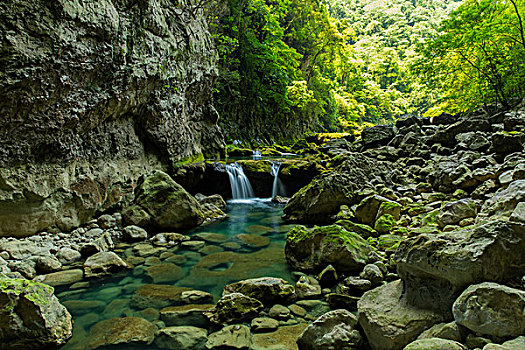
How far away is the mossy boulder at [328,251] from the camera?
441 cm

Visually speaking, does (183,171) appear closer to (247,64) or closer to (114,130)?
(114,130)

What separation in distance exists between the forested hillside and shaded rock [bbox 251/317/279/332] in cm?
1257

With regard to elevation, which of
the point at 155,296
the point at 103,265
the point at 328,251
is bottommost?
the point at 155,296

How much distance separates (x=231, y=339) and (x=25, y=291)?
88.6 inches

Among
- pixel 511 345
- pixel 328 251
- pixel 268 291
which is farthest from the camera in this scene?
pixel 328 251

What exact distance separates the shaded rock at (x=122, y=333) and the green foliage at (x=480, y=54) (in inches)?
535

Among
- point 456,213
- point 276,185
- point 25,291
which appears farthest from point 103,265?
point 276,185

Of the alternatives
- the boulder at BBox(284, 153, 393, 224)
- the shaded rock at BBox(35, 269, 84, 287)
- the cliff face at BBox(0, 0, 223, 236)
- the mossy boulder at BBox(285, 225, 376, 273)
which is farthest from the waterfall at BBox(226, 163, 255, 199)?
the shaded rock at BBox(35, 269, 84, 287)

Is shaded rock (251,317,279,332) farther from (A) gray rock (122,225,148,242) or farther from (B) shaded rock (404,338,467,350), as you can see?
(A) gray rock (122,225,148,242)

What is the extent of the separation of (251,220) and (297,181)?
4.25 m

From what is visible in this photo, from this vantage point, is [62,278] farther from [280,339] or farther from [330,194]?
[330,194]

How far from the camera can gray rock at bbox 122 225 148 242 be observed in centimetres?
658

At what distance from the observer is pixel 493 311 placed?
180 cm

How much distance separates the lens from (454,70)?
13.5 m
